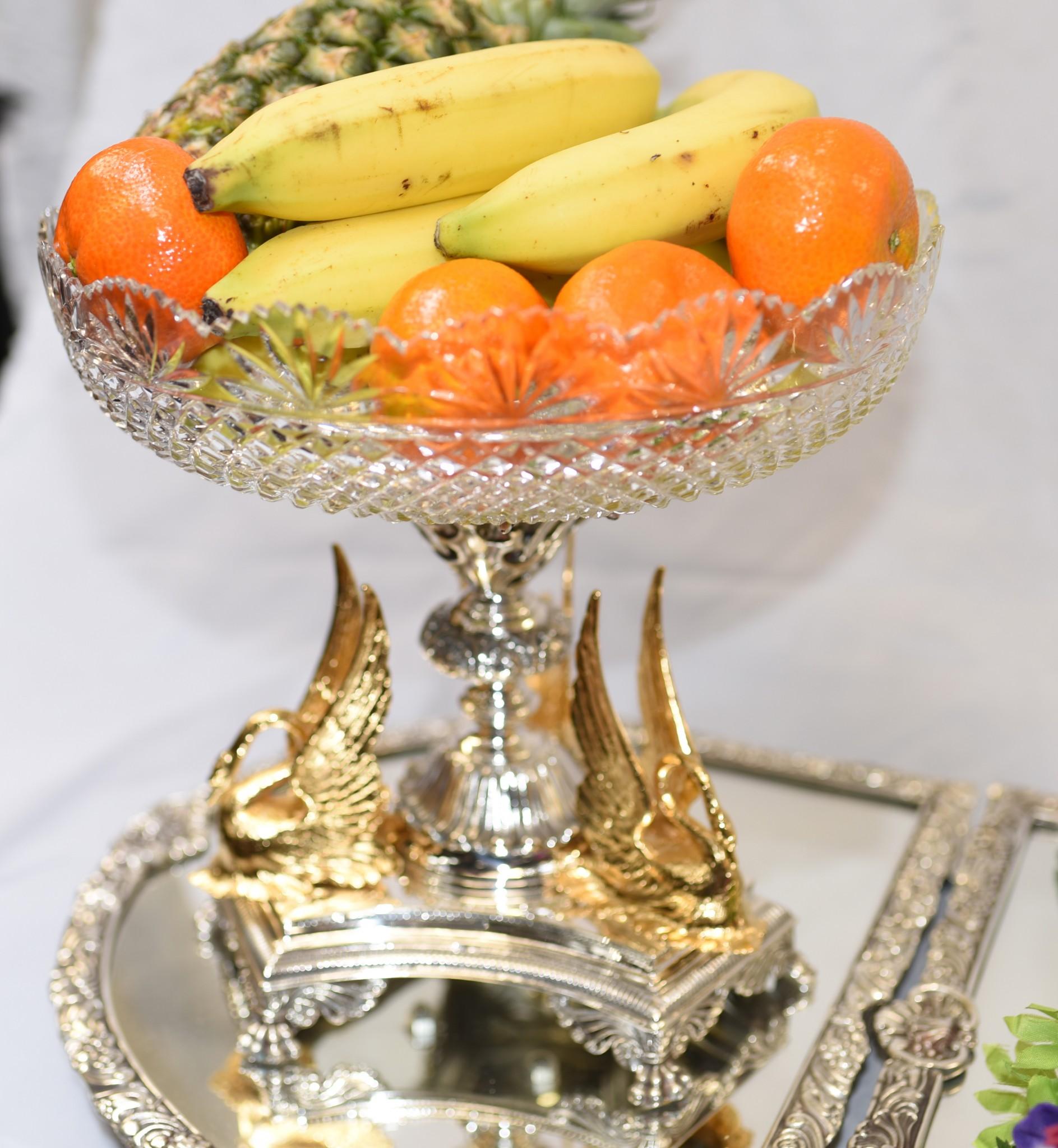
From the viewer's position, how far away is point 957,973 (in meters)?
0.83

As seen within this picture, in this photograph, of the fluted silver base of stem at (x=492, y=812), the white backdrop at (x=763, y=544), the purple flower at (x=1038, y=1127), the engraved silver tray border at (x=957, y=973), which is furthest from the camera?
the white backdrop at (x=763, y=544)

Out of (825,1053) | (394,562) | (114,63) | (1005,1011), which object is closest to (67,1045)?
(825,1053)

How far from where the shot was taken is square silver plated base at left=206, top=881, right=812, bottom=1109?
746mm

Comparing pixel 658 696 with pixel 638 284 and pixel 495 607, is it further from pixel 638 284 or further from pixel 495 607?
pixel 638 284

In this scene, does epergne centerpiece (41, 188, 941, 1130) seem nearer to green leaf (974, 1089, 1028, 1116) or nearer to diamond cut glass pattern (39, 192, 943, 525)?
diamond cut glass pattern (39, 192, 943, 525)

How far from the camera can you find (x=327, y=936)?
78 centimetres

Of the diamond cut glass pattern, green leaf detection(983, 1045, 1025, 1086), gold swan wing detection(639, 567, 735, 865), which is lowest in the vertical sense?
green leaf detection(983, 1045, 1025, 1086)

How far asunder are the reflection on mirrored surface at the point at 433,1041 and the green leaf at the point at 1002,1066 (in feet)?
0.50

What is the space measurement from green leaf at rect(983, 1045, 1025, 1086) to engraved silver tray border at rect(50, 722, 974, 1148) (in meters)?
0.12

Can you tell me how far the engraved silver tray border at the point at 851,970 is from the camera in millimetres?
728

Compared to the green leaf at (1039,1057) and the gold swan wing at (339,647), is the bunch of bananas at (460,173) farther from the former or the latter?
the green leaf at (1039,1057)

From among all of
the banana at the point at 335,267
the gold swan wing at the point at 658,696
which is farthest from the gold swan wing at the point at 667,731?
the banana at the point at 335,267

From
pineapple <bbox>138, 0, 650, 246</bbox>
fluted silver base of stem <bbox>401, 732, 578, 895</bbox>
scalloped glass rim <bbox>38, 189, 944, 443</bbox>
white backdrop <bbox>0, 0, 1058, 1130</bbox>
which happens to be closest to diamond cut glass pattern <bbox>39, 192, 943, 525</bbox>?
scalloped glass rim <bbox>38, 189, 944, 443</bbox>

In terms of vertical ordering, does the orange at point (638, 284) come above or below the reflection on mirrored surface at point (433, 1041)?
above
